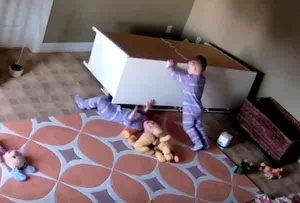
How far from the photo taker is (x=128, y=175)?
2750 millimetres

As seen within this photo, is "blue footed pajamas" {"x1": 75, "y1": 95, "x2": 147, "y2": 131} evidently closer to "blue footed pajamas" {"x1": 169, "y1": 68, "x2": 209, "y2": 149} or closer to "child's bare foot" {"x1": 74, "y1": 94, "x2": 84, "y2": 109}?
"child's bare foot" {"x1": 74, "y1": 94, "x2": 84, "y2": 109}

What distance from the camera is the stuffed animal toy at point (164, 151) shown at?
9.71ft

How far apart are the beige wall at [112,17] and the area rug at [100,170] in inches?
35.9

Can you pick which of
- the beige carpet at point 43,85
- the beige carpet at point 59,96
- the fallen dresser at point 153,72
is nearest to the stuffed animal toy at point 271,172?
the beige carpet at point 59,96

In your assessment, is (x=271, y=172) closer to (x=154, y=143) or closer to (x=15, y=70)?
(x=154, y=143)

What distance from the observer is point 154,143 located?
9.87 ft

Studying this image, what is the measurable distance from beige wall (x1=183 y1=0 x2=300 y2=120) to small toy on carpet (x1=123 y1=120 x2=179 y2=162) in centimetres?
123

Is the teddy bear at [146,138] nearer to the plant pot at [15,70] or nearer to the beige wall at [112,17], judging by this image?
the plant pot at [15,70]

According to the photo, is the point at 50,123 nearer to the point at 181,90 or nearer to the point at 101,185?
the point at 101,185

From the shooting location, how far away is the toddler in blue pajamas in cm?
314

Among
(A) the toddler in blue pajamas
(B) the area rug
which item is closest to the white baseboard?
(B) the area rug

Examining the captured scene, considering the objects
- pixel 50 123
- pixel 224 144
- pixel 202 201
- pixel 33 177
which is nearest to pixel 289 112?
pixel 224 144

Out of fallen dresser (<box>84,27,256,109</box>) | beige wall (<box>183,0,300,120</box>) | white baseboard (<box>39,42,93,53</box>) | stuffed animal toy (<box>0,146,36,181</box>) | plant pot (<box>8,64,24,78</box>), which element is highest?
beige wall (<box>183,0,300,120</box>)

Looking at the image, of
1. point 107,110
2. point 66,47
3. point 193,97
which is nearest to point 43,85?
point 107,110
